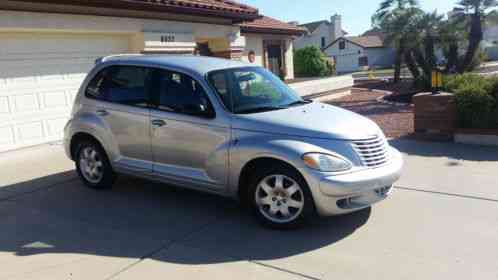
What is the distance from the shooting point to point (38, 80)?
31.0 ft

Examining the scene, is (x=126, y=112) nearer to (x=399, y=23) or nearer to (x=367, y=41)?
(x=399, y=23)

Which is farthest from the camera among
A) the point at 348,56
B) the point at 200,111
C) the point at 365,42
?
the point at 365,42

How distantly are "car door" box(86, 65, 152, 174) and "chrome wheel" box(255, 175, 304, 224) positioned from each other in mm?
1598

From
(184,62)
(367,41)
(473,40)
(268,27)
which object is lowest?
(184,62)

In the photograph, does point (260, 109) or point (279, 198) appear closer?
point (279, 198)

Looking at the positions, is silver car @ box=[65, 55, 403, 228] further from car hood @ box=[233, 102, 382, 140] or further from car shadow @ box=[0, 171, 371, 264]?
car shadow @ box=[0, 171, 371, 264]

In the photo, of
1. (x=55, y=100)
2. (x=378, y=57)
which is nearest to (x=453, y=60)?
(x=55, y=100)

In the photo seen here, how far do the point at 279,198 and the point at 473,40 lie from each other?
1760cm

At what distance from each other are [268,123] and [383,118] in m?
7.69

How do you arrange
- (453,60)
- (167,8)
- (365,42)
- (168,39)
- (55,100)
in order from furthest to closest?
(365,42)
(453,60)
(168,39)
(167,8)
(55,100)

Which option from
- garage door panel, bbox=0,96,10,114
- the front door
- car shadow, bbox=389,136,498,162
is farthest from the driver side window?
the front door

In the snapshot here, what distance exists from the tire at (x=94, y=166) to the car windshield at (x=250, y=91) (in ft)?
6.41

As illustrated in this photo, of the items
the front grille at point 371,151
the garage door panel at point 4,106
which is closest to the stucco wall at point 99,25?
the garage door panel at point 4,106

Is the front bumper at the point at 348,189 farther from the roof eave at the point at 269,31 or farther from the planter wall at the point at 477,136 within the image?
the roof eave at the point at 269,31
